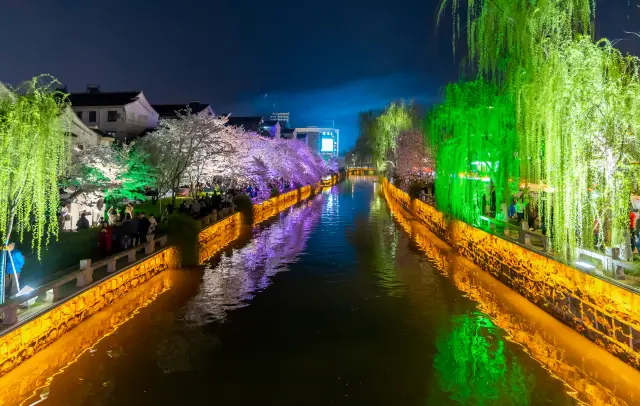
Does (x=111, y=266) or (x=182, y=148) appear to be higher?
(x=182, y=148)

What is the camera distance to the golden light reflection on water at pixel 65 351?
8039 mm

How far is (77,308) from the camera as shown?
10.9 metres

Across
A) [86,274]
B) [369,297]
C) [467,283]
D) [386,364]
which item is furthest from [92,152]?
[386,364]

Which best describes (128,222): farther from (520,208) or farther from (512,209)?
(512,209)

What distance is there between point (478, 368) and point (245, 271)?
1039 cm

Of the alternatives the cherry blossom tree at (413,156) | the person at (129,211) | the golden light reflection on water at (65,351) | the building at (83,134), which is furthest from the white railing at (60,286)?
the cherry blossom tree at (413,156)

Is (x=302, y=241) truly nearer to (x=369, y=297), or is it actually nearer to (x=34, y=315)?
(x=369, y=297)

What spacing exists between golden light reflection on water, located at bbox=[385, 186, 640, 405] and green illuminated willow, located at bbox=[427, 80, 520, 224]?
451 centimetres

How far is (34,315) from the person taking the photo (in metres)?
9.14

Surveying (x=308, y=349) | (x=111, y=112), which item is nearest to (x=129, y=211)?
(x=308, y=349)

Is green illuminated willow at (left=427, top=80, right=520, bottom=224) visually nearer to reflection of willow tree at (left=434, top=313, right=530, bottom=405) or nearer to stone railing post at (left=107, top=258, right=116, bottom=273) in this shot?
reflection of willow tree at (left=434, top=313, right=530, bottom=405)

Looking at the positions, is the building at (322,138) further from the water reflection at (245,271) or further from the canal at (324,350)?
the canal at (324,350)

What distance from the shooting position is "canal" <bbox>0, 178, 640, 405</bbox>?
812 centimetres

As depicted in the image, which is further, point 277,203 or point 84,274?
point 277,203
